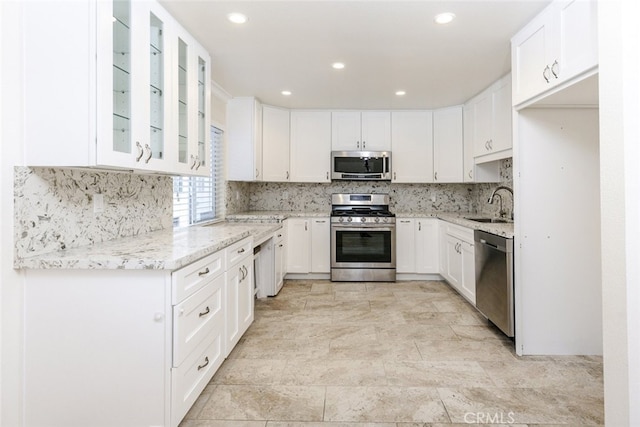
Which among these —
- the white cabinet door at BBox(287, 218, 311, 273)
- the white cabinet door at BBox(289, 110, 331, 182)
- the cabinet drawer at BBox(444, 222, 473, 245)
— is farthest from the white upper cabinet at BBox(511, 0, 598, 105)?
the white cabinet door at BBox(287, 218, 311, 273)

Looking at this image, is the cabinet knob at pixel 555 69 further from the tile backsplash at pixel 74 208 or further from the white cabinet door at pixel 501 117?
the tile backsplash at pixel 74 208

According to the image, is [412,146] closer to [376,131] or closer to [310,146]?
[376,131]

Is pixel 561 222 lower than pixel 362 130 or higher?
lower

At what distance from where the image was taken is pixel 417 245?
4590 mm

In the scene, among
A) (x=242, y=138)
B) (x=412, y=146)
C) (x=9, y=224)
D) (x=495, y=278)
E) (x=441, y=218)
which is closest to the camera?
(x=9, y=224)

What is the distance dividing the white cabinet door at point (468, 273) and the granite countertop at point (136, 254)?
2403 mm

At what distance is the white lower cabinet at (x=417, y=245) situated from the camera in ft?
15.0

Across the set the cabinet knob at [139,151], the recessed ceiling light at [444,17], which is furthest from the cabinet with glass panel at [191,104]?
the recessed ceiling light at [444,17]

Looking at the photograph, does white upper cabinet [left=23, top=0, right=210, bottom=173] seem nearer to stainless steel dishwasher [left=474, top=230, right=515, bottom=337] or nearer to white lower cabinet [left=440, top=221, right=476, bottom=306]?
stainless steel dishwasher [left=474, top=230, right=515, bottom=337]

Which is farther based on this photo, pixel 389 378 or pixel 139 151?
pixel 389 378

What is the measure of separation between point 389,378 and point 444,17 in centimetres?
234

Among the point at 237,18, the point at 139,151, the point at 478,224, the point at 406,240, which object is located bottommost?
the point at 406,240

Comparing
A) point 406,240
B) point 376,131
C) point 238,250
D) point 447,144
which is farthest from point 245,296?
point 447,144

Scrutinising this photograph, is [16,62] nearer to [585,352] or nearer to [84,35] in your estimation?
[84,35]
